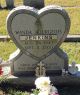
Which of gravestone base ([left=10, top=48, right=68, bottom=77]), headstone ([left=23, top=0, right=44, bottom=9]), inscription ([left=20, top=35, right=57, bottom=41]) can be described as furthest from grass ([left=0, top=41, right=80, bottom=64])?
headstone ([left=23, top=0, right=44, bottom=9])

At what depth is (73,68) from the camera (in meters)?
7.59

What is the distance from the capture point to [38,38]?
7.30 m

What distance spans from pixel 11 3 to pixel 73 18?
3.17 m

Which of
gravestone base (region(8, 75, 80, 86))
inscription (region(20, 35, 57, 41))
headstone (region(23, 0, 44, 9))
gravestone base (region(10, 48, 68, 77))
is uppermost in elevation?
headstone (region(23, 0, 44, 9))

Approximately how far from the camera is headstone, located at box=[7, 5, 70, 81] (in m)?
7.12

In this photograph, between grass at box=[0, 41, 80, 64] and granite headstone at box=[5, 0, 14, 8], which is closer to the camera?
grass at box=[0, 41, 80, 64]

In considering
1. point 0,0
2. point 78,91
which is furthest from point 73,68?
point 0,0

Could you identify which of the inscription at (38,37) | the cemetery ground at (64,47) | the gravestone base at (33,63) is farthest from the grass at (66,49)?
the inscription at (38,37)

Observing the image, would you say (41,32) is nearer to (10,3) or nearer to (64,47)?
(64,47)

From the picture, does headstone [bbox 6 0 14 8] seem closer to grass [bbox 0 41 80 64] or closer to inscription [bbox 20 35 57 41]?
grass [bbox 0 41 80 64]

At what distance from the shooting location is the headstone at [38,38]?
7117 mm

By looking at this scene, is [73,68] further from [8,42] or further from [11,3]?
[11,3]

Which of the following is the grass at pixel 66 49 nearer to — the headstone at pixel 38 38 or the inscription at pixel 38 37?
the headstone at pixel 38 38

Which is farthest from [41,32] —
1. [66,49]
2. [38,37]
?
[66,49]
